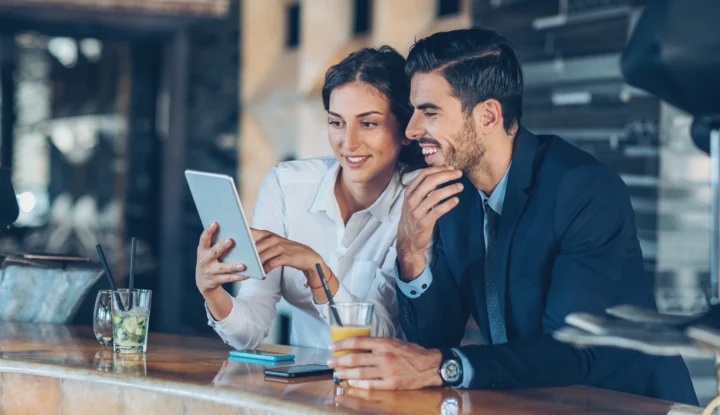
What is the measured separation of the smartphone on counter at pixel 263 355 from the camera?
75.9 inches

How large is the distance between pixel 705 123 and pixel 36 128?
19.8ft

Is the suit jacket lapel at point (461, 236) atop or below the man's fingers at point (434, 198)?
below

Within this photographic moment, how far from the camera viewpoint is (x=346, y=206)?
8.20 ft

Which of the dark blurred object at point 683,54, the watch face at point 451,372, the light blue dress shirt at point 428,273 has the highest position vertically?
the dark blurred object at point 683,54

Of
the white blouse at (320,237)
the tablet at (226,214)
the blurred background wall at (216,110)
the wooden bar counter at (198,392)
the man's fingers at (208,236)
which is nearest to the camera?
the wooden bar counter at (198,392)

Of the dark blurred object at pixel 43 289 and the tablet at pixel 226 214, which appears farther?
the dark blurred object at pixel 43 289

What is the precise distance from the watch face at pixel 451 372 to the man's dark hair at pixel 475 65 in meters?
0.66

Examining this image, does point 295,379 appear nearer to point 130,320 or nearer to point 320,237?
point 130,320

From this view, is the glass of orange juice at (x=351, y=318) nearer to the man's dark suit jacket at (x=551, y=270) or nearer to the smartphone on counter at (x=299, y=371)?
the smartphone on counter at (x=299, y=371)

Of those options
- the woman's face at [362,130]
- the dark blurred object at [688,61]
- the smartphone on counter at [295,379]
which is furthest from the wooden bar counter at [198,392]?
the dark blurred object at [688,61]

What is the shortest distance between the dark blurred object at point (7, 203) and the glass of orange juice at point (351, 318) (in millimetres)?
1018

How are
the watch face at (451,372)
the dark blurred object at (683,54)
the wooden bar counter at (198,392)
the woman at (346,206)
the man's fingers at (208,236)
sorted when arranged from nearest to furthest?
the wooden bar counter at (198,392) → the watch face at (451,372) → the man's fingers at (208,236) → the woman at (346,206) → the dark blurred object at (683,54)

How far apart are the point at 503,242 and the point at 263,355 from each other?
55 cm

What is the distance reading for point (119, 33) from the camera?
23.2 feet
